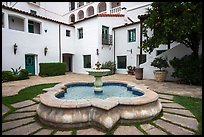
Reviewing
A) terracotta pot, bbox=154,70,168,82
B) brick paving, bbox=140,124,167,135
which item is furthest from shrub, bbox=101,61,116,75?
brick paving, bbox=140,124,167,135

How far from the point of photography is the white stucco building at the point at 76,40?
12344 mm

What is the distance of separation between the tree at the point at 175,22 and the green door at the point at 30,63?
10.6 m

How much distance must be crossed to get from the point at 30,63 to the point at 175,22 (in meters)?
12.5

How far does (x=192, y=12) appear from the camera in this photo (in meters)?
6.59

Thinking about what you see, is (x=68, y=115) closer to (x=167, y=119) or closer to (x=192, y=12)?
(x=167, y=119)

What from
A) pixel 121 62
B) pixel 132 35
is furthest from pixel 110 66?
pixel 132 35

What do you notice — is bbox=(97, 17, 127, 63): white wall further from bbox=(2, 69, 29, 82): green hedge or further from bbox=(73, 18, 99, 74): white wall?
bbox=(2, 69, 29, 82): green hedge

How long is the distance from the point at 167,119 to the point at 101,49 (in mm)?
12391

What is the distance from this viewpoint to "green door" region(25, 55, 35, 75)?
1355 cm

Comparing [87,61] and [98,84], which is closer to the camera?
[98,84]

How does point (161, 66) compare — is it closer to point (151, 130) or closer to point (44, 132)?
point (151, 130)

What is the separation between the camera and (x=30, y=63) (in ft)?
45.4

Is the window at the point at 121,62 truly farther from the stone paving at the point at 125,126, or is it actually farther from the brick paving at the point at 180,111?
the stone paving at the point at 125,126

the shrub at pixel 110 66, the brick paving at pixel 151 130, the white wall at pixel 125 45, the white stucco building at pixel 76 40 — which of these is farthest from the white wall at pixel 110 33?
the brick paving at pixel 151 130
